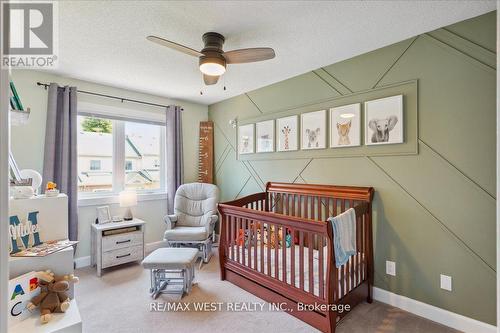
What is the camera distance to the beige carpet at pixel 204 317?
79.4 inches

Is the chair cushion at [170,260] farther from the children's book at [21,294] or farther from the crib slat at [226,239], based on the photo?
the children's book at [21,294]

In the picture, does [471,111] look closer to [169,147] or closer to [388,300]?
[388,300]

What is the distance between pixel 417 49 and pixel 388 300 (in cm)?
233

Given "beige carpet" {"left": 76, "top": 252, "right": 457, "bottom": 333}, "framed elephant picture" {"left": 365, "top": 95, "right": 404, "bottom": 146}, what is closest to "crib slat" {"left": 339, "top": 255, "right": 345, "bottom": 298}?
"beige carpet" {"left": 76, "top": 252, "right": 457, "bottom": 333}

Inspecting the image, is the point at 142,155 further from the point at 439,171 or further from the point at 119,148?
the point at 439,171

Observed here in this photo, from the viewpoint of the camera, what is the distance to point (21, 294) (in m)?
1.50

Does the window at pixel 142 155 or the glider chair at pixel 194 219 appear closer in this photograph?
the glider chair at pixel 194 219

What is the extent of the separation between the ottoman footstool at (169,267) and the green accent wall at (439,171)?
5.78 ft

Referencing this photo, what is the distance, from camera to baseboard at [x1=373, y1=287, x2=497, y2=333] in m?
1.92

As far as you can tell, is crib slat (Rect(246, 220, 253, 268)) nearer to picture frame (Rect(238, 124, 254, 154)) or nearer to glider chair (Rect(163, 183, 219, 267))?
glider chair (Rect(163, 183, 219, 267))

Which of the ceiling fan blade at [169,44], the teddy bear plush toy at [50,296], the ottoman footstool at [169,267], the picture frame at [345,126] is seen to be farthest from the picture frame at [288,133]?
the teddy bear plush toy at [50,296]

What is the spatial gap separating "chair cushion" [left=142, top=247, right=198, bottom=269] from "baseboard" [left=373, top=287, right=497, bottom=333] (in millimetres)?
1874

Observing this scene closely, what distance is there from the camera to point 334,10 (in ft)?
6.04

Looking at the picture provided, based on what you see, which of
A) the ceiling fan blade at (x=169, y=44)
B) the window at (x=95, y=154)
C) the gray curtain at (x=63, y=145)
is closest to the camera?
the ceiling fan blade at (x=169, y=44)
